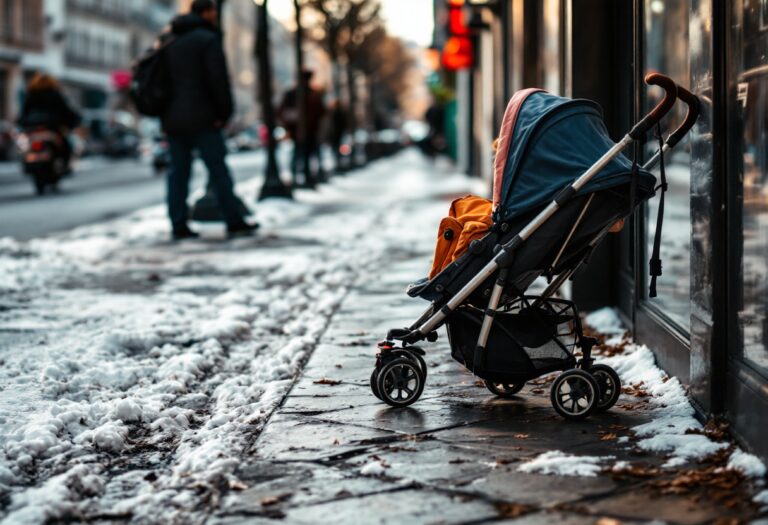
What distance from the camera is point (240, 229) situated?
43.8 ft

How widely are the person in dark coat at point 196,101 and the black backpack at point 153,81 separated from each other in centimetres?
5

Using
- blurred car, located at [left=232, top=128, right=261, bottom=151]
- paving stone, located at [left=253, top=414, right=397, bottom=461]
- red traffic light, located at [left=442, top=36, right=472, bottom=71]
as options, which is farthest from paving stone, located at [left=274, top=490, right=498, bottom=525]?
blurred car, located at [left=232, top=128, right=261, bottom=151]

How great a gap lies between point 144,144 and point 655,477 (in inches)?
2139

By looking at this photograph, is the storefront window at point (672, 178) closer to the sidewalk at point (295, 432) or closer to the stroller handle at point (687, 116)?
the sidewalk at point (295, 432)

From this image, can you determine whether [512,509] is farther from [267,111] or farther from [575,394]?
[267,111]

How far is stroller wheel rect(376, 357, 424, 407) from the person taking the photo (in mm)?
5047

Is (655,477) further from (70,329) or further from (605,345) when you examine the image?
(70,329)

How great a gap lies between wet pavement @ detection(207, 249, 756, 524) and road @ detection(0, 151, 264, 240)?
9.17 meters

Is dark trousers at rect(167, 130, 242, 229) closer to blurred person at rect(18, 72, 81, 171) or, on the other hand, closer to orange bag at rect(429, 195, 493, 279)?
orange bag at rect(429, 195, 493, 279)

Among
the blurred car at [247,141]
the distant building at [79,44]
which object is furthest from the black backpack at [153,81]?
the blurred car at [247,141]

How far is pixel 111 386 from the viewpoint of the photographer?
18.4 ft

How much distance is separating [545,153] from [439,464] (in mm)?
1289

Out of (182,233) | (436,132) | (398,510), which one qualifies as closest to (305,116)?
(182,233)

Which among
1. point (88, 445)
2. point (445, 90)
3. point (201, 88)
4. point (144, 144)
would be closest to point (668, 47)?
point (88, 445)
